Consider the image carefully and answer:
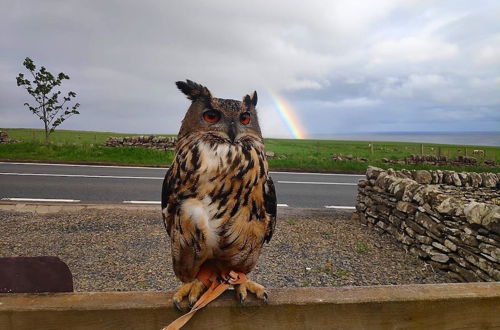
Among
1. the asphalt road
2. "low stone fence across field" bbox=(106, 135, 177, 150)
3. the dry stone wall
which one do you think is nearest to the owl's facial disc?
→ the dry stone wall

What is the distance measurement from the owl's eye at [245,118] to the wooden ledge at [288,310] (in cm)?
75

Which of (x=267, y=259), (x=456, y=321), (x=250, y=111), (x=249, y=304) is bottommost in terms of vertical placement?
(x=267, y=259)

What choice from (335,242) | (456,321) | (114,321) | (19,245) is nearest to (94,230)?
(19,245)

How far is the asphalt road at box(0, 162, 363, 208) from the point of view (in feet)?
30.7

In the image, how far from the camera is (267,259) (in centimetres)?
561

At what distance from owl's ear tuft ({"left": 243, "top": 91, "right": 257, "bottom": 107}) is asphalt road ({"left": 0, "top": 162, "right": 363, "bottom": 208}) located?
7689 mm

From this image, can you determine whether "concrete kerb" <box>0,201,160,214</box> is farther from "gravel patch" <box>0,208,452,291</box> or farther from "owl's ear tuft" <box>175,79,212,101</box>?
"owl's ear tuft" <box>175,79,212,101</box>

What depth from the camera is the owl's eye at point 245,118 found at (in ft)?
5.39

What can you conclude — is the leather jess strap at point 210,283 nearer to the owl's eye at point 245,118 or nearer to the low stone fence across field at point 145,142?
the owl's eye at point 245,118

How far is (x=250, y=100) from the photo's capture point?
172cm

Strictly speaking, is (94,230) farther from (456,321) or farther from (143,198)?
(456,321)

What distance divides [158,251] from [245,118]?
4632mm

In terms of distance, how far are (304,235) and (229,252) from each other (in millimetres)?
5465

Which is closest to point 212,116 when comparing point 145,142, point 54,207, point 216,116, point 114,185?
point 216,116
